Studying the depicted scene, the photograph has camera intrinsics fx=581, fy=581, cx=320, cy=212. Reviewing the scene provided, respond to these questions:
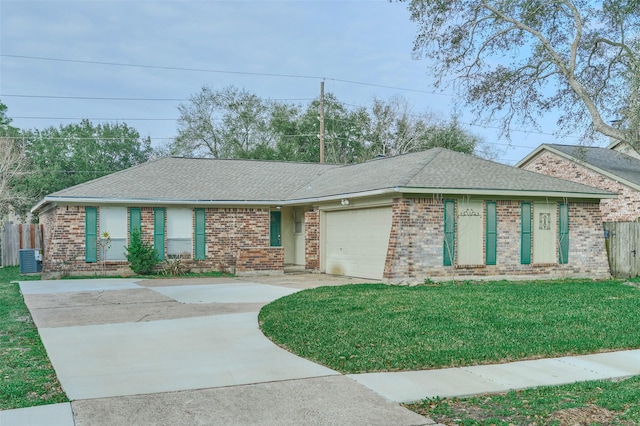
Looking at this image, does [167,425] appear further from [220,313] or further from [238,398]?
[220,313]

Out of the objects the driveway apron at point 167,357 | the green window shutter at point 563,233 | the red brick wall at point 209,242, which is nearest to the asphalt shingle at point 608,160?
the green window shutter at point 563,233

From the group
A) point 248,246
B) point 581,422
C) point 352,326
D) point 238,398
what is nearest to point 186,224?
point 248,246

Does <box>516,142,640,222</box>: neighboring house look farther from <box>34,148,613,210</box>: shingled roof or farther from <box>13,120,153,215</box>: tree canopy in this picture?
<box>13,120,153,215</box>: tree canopy

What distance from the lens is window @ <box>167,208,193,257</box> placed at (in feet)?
64.1

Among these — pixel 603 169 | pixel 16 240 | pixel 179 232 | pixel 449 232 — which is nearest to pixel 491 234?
pixel 449 232

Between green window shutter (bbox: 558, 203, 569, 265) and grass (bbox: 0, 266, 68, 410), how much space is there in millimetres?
14333

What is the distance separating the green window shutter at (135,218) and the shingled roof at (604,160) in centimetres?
1614

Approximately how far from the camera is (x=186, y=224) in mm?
19766

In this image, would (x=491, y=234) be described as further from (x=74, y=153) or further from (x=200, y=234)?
(x=74, y=153)

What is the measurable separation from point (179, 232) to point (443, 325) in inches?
505

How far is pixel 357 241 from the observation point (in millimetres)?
17609

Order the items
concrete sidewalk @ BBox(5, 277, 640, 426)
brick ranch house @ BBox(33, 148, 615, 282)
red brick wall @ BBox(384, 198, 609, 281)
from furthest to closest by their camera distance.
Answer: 1. brick ranch house @ BBox(33, 148, 615, 282)
2. red brick wall @ BBox(384, 198, 609, 281)
3. concrete sidewalk @ BBox(5, 277, 640, 426)

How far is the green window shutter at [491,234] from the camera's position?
648 inches

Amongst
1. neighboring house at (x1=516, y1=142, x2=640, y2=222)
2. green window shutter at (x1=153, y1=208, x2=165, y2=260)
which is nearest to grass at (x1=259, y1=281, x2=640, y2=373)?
green window shutter at (x1=153, y1=208, x2=165, y2=260)
